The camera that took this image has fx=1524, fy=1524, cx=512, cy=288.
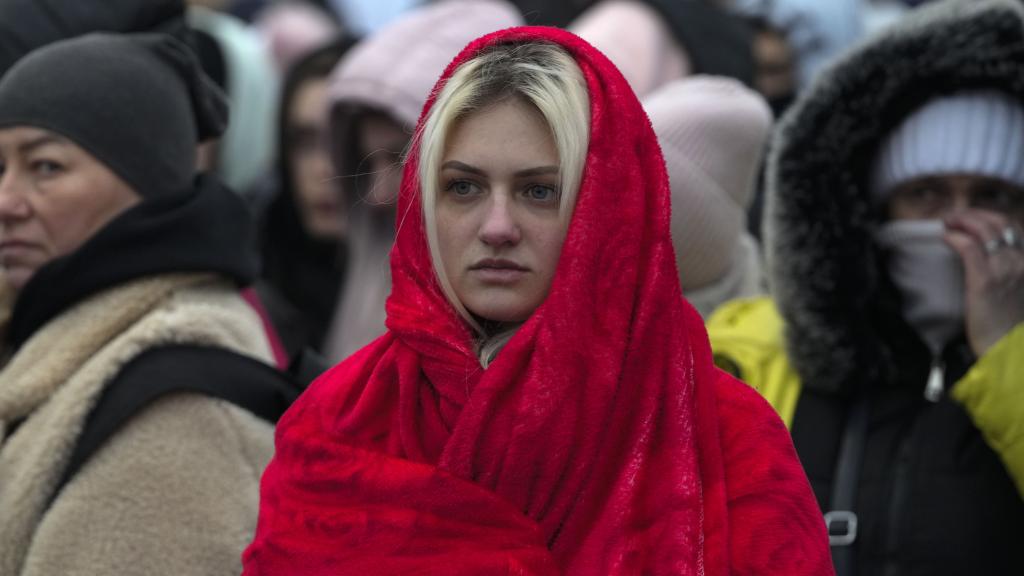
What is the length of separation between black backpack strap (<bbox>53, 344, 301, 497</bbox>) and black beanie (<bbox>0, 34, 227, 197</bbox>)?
0.47m

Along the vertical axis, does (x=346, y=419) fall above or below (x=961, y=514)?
above

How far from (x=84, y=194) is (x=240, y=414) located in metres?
0.65

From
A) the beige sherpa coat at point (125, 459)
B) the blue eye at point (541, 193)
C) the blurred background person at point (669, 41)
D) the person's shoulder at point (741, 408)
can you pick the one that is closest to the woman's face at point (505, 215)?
the blue eye at point (541, 193)

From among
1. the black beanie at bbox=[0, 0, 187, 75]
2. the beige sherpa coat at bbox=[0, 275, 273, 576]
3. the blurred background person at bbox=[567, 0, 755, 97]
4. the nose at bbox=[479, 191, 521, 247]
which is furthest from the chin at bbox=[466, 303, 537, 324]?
the blurred background person at bbox=[567, 0, 755, 97]

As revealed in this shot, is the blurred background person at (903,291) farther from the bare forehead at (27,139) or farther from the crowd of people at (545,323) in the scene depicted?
the bare forehead at (27,139)

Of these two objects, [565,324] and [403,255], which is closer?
[565,324]

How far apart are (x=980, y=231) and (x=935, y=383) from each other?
0.36 meters

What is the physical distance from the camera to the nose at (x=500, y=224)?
2.44m

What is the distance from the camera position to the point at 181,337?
328 centimetres

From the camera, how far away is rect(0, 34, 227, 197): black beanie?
347 cm

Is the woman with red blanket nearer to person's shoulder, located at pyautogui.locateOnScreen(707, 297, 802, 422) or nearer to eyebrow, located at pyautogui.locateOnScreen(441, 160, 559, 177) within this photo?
eyebrow, located at pyautogui.locateOnScreen(441, 160, 559, 177)

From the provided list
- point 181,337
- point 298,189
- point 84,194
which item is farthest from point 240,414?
point 298,189

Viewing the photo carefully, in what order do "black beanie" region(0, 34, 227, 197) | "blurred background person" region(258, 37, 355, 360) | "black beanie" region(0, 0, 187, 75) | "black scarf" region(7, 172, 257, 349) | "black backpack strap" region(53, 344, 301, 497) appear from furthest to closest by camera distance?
"blurred background person" region(258, 37, 355, 360) → "black beanie" region(0, 0, 187, 75) → "black beanie" region(0, 34, 227, 197) → "black scarf" region(7, 172, 257, 349) → "black backpack strap" region(53, 344, 301, 497)

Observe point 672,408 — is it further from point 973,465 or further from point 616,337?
point 973,465
